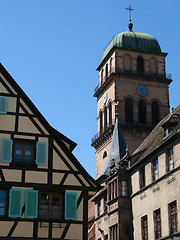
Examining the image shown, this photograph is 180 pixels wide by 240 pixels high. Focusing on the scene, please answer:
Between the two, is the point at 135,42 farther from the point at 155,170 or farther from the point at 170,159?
the point at 170,159

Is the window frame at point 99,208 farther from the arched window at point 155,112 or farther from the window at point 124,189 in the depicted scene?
the arched window at point 155,112

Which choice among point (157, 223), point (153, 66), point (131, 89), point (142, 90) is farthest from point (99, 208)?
point (153, 66)

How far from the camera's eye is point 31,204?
2553cm

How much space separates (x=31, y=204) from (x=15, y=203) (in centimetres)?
80

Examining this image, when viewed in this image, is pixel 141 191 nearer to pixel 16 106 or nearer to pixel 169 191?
pixel 169 191

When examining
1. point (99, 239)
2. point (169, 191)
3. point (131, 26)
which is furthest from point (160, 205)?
→ point (131, 26)

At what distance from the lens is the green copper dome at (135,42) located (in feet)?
249

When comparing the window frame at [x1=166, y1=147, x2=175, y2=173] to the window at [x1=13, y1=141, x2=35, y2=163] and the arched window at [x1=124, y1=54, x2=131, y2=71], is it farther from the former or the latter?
the arched window at [x1=124, y1=54, x2=131, y2=71]

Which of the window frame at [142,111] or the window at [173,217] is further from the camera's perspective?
the window frame at [142,111]

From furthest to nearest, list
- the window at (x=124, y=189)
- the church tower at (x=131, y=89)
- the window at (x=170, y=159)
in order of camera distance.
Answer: the church tower at (x=131, y=89) < the window at (x=124, y=189) < the window at (x=170, y=159)

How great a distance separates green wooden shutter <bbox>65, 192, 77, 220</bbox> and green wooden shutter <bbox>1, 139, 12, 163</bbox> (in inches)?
137

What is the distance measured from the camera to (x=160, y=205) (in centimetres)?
3131

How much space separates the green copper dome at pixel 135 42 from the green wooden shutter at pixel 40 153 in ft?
164

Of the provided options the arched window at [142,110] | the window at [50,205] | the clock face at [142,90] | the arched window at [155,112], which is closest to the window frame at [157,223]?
the window at [50,205]
